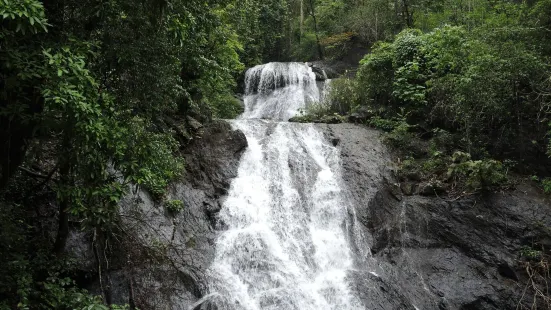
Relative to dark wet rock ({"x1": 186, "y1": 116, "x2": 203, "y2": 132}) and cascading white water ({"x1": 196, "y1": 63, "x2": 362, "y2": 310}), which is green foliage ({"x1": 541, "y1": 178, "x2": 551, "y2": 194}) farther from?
dark wet rock ({"x1": 186, "y1": 116, "x2": 203, "y2": 132})

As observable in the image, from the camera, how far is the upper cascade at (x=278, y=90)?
68.5 feet

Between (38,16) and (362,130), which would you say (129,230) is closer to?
(38,16)

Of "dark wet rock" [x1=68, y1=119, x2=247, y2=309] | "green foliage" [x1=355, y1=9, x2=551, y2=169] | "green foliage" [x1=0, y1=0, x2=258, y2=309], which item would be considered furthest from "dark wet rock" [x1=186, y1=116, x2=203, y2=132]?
"green foliage" [x1=355, y1=9, x2=551, y2=169]

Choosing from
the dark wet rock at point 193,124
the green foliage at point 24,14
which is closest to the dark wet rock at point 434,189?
the dark wet rock at point 193,124

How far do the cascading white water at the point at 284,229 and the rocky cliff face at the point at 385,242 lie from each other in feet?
1.27

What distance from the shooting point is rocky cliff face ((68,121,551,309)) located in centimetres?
793

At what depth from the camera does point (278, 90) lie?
22.2 m

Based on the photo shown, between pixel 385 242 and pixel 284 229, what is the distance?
104 inches

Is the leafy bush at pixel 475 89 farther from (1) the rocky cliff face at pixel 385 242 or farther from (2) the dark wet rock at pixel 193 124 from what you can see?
(2) the dark wet rock at pixel 193 124

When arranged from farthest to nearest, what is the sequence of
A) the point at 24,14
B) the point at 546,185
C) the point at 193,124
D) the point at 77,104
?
the point at 193,124 → the point at 546,185 → the point at 77,104 → the point at 24,14

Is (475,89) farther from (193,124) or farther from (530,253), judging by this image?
(193,124)

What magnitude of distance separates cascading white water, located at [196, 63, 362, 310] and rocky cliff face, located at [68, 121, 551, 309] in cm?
39

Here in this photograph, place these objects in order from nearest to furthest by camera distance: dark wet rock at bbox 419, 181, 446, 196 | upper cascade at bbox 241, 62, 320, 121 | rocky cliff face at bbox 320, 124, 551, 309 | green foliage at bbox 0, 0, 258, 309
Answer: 1. green foliage at bbox 0, 0, 258, 309
2. rocky cliff face at bbox 320, 124, 551, 309
3. dark wet rock at bbox 419, 181, 446, 196
4. upper cascade at bbox 241, 62, 320, 121

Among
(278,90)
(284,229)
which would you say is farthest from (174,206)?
(278,90)
